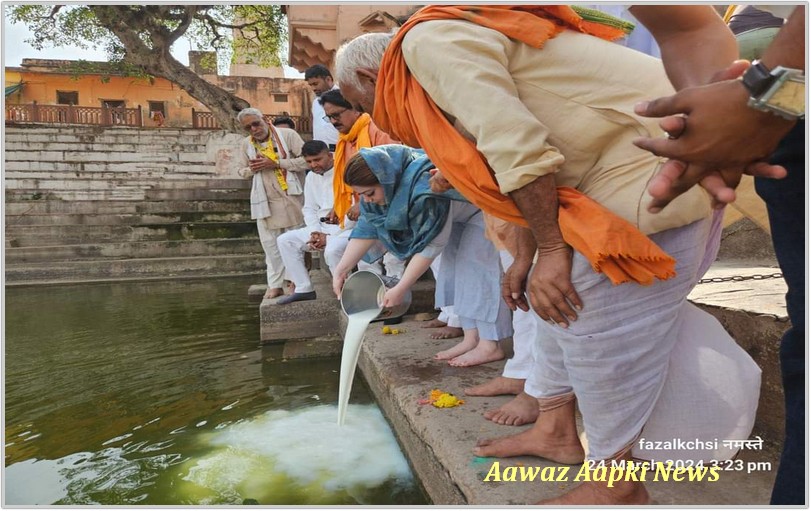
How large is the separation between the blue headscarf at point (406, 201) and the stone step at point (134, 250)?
21.2 feet

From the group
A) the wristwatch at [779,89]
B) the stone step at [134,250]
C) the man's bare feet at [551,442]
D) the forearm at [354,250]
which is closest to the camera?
the wristwatch at [779,89]

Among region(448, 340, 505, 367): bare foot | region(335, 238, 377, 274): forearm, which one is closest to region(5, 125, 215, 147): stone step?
region(335, 238, 377, 274): forearm

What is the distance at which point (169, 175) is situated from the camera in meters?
16.2

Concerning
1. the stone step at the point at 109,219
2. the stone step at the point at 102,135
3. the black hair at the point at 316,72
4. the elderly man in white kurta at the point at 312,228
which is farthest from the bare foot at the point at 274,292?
the stone step at the point at 102,135

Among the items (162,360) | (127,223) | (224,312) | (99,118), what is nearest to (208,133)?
(99,118)

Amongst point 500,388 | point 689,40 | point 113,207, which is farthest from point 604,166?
point 113,207

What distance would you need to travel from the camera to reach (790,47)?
86cm

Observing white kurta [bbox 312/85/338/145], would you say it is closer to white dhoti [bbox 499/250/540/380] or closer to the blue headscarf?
the blue headscarf

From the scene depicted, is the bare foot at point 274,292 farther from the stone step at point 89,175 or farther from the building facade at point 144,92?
the building facade at point 144,92

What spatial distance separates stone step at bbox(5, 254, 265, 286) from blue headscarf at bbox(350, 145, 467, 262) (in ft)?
20.6

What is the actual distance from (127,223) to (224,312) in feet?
17.9

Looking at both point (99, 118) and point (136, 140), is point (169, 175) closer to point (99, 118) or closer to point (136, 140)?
point (136, 140)

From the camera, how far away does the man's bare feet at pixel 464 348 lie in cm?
282

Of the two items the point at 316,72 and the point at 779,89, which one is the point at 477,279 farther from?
the point at 316,72
